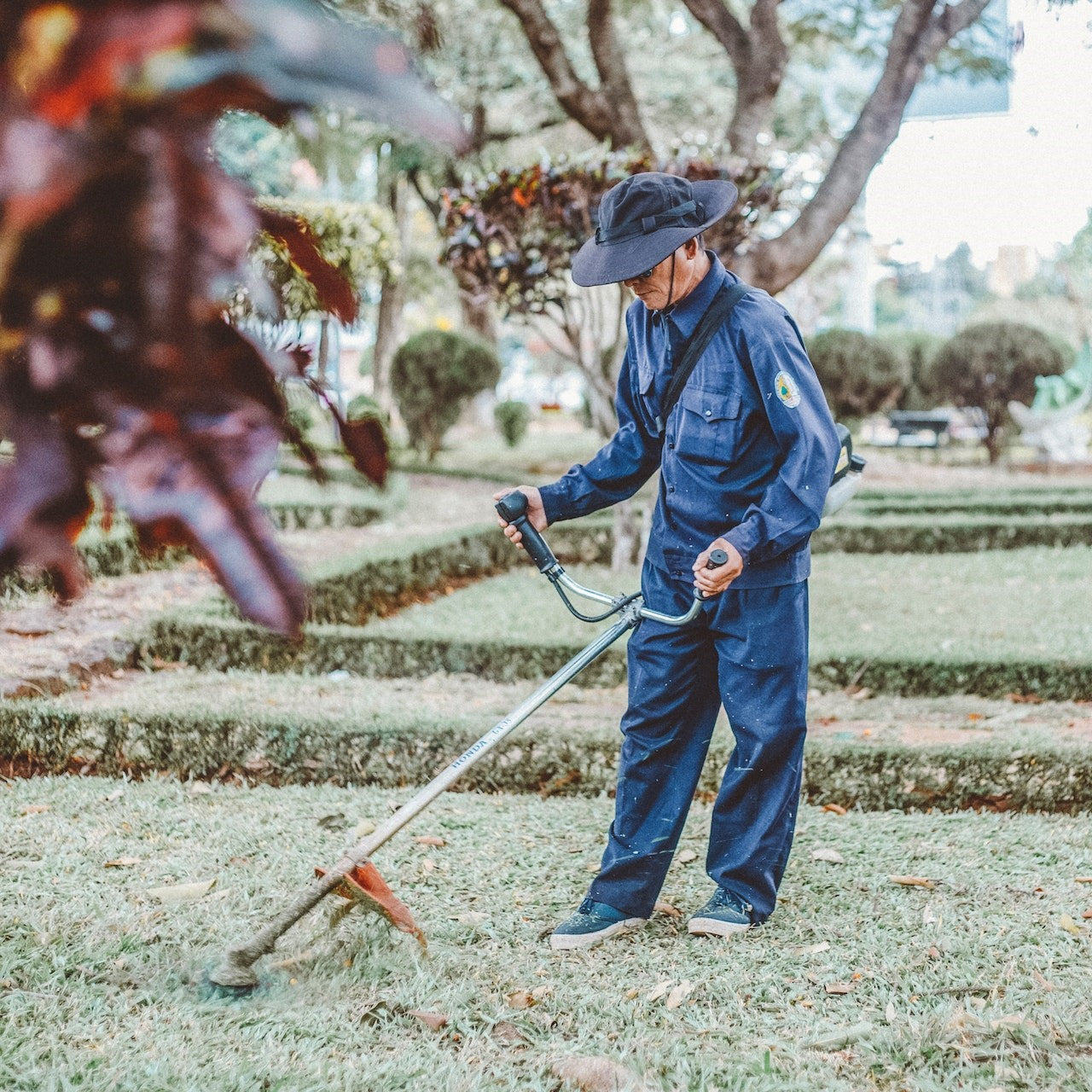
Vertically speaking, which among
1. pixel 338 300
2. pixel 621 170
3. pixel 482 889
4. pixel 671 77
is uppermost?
pixel 671 77

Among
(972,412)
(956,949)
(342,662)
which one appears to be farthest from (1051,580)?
(972,412)

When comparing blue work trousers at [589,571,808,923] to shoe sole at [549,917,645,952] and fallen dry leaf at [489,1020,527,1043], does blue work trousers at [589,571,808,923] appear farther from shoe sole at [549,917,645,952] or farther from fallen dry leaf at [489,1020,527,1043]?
fallen dry leaf at [489,1020,527,1043]

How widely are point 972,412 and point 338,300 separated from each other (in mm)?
20182

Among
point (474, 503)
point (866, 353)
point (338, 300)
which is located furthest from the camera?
point (866, 353)

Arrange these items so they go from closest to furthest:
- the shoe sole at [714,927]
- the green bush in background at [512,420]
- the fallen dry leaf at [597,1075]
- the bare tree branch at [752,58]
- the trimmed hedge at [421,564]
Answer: the fallen dry leaf at [597,1075] → the shoe sole at [714,927] → the trimmed hedge at [421,564] → the bare tree branch at [752,58] → the green bush in background at [512,420]

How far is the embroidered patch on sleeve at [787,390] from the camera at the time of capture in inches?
109

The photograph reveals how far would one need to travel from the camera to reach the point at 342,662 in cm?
576

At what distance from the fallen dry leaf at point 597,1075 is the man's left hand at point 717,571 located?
38.2 inches

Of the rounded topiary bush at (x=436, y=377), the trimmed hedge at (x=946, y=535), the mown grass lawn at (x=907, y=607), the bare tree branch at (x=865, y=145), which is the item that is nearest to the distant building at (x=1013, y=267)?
the rounded topiary bush at (x=436, y=377)

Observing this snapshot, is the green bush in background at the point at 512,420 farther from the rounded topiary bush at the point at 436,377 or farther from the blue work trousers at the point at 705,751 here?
the blue work trousers at the point at 705,751

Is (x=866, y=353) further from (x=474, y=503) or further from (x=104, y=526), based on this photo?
(x=104, y=526)

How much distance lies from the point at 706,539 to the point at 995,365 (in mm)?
15983

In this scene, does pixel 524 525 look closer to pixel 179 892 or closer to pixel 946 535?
pixel 179 892

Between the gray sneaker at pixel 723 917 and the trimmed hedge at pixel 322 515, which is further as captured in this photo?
the trimmed hedge at pixel 322 515
